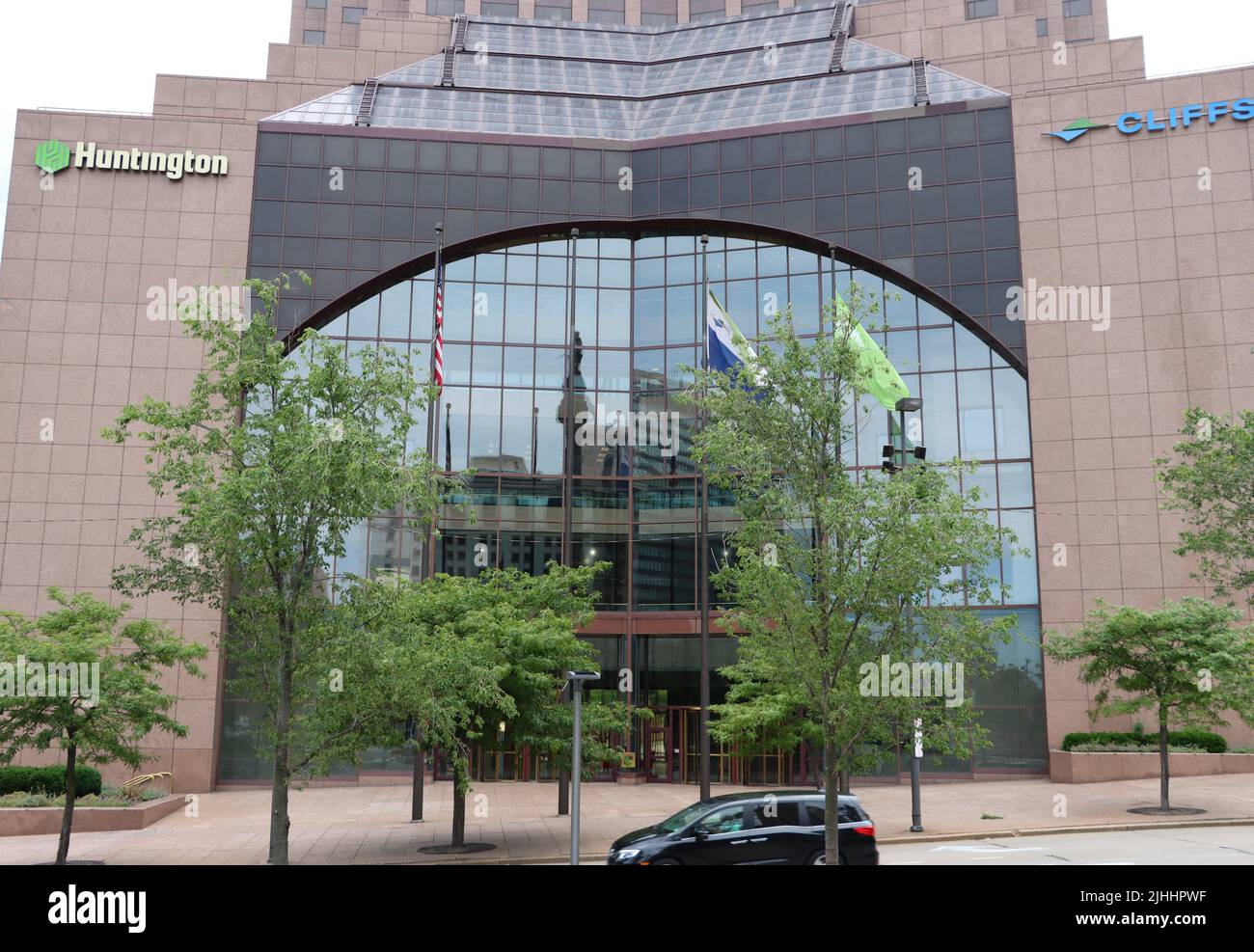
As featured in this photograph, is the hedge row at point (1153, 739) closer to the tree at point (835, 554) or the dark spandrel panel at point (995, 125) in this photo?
the tree at point (835, 554)

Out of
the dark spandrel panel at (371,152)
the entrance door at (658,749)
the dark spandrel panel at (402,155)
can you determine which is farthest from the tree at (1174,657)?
the dark spandrel panel at (371,152)

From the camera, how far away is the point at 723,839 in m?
16.4

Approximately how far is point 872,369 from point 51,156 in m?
32.2

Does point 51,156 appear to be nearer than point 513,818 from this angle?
No

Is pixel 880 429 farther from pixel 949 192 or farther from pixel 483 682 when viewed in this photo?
pixel 483 682

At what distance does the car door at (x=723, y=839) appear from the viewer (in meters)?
16.1

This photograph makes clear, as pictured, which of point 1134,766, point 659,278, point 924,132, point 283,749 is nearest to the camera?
point 283,749

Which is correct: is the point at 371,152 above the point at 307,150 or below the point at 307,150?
above

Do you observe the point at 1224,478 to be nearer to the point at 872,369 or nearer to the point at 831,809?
Answer: the point at 872,369

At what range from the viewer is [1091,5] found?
60.6 metres

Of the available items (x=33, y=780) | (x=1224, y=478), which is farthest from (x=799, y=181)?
(x=33, y=780)

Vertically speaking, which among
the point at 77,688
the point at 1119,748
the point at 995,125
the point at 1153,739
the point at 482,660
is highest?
the point at 995,125

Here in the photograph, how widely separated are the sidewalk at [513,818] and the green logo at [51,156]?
72.7 ft
